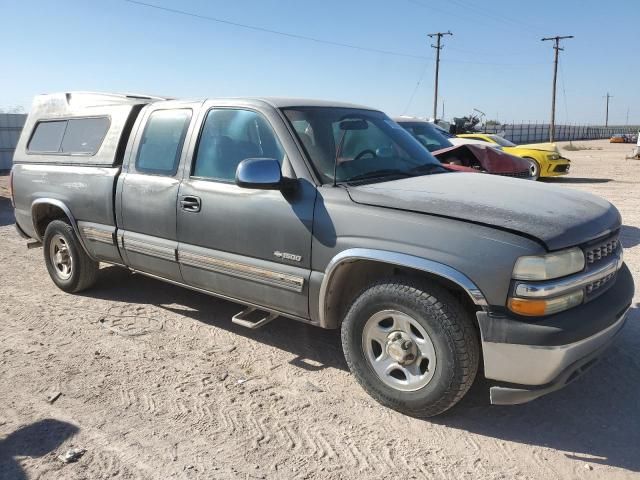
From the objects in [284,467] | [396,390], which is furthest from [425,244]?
[284,467]

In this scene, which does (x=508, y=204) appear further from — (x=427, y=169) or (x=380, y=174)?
(x=427, y=169)

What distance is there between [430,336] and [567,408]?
3.58ft

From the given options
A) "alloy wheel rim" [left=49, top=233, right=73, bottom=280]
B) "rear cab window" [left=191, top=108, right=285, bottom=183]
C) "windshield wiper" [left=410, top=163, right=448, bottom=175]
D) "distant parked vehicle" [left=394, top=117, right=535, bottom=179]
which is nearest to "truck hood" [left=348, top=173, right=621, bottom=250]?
"windshield wiper" [left=410, top=163, right=448, bottom=175]

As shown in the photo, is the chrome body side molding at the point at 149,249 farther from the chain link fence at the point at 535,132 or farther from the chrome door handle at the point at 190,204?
the chain link fence at the point at 535,132

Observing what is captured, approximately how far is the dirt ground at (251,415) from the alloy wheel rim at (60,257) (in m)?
0.86

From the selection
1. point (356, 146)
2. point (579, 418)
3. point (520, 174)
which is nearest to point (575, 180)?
point (520, 174)

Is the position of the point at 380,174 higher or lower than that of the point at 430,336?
higher

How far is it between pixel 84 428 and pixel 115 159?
2471mm

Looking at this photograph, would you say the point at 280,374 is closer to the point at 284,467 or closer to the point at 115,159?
the point at 284,467

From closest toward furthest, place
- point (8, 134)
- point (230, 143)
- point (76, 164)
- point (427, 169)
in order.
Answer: point (230, 143), point (427, 169), point (76, 164), point (8, 134)

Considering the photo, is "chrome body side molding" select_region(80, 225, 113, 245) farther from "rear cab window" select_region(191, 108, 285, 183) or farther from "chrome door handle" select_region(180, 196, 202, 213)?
"rear cab window" select_region(191, 108, 285, 183)

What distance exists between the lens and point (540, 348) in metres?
2.72

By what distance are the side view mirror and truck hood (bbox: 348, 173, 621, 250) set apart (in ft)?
1.58

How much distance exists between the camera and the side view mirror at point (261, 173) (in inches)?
134
